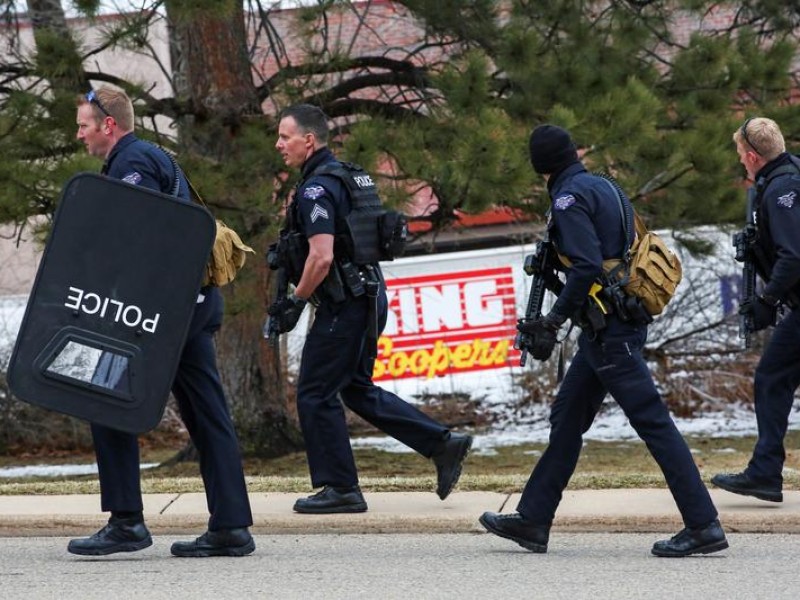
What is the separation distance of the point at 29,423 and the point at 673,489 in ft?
28.5

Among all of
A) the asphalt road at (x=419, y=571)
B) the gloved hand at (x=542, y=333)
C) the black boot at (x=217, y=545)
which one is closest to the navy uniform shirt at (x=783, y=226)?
the asphalt road at (x=419, y=571)

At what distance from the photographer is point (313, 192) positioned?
21.7 ft

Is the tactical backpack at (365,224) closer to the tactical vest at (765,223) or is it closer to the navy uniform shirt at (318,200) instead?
the navy uniform shirt at (318,200)

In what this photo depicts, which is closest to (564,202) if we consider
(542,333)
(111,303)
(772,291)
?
(542,333)

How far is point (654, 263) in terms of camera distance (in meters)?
5.92

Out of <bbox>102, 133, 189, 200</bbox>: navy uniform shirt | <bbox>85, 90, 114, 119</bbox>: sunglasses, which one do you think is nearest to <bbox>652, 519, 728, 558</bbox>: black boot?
<bbox>102, 133, 189, 200</bbox>: navy uniform shirt

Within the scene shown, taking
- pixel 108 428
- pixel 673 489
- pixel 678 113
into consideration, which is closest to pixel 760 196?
pixel 673 489

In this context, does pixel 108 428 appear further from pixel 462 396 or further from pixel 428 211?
pixel 462 396

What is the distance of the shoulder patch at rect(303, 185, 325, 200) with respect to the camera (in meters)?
6.59

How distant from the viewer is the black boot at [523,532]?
6176 millimetres

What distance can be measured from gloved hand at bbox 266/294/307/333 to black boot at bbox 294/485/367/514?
33.4 inches

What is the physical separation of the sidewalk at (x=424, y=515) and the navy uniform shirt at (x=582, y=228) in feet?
4.44

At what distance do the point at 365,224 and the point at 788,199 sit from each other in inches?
74.8

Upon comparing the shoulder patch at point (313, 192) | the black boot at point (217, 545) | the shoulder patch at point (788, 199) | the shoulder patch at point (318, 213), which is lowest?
the black boot at point (217, 545)
